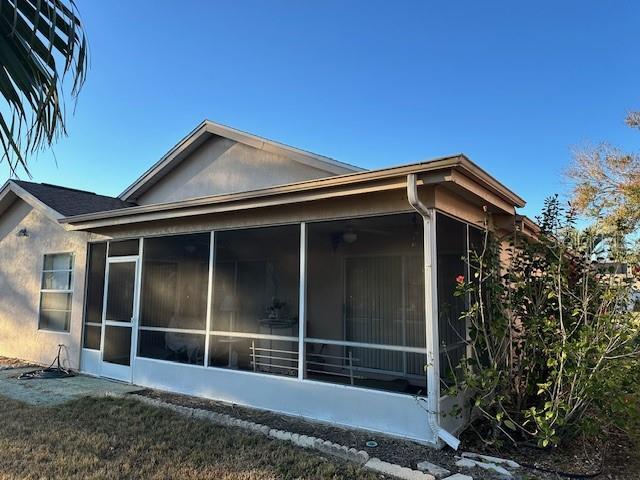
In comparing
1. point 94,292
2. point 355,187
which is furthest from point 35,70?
point 94,292

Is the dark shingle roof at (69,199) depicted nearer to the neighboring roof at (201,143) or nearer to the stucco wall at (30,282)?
the stucco wall at (30,282)

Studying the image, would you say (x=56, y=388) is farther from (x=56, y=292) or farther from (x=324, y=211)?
(x=324, y=211)

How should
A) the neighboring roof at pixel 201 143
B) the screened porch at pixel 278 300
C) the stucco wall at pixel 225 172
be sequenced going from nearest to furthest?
1. the screened porch at pixel 278 300
2. the neighboring roof at pixel 201 143
3. the stucco wall at pixel 225 172

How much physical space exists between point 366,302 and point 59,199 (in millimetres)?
8063

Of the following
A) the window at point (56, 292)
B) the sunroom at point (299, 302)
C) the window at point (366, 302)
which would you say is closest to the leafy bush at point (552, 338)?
the sunroom at point (299, 302)

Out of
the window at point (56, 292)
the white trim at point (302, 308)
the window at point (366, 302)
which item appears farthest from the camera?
the window at point (56, 292)

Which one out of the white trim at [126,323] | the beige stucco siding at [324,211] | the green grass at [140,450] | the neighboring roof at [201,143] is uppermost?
the neighboring roof at [201,143]

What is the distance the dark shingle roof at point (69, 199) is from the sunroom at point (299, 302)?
1630 millimetres

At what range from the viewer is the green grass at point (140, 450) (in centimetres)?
422

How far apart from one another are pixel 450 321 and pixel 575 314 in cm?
147

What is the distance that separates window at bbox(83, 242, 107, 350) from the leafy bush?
7219 millimetres

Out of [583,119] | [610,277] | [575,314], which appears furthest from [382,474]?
[583,119]

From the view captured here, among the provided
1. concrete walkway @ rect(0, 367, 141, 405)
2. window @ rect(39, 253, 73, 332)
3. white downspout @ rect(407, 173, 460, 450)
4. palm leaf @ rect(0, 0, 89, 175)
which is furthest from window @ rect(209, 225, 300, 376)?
window @ rect(39, 253, 73, 332)

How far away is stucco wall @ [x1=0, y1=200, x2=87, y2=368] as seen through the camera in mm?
9637
